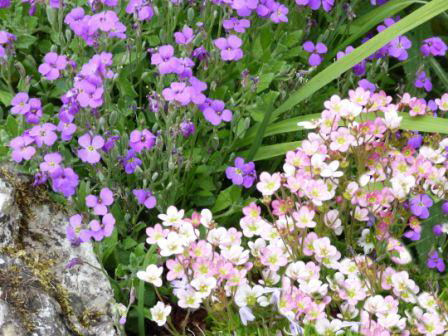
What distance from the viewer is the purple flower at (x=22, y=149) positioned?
2.80m

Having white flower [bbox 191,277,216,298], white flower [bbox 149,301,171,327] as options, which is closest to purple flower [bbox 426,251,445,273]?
white flower [bbox 191,277,216,298]

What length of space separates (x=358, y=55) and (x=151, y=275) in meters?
1.45

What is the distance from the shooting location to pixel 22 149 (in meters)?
2.84

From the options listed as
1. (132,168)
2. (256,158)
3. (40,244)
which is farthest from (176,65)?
(40,244)

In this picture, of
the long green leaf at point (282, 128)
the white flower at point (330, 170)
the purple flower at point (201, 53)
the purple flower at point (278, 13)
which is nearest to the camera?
the white flower at point (330, 170)

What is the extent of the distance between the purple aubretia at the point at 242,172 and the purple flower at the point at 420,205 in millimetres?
693

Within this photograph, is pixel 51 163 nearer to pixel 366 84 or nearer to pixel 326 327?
pixel 326 327

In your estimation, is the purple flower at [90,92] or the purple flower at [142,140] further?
the purple flower at [142,140]

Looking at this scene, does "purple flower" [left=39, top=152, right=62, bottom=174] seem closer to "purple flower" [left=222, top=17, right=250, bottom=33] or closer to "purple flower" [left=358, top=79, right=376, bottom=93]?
"purple flower" [left=222, top=17, right=250, bottom=33]

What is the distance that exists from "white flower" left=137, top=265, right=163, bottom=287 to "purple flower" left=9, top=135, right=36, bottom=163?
65 centimetres

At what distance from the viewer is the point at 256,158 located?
3354mm

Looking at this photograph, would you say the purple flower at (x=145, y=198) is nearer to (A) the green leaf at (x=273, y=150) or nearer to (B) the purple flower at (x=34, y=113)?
(B) the purple flower at (x=34, y=113)

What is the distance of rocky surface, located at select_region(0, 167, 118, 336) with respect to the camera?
254 centimetres

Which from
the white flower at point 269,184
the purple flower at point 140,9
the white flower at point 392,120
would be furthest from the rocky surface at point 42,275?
the white flower at point 392,120
